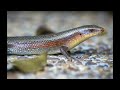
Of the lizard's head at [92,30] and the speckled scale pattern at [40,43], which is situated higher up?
the lizard's head at [92,30]

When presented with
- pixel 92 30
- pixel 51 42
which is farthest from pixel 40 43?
pixel 92 30

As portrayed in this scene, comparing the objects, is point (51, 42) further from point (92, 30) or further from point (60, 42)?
point (92, 30)

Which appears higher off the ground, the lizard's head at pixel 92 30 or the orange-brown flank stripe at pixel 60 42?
the lizard's head at pixel 92 30

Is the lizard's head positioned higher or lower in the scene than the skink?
higher

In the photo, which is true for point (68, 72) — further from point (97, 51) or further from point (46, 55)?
point (97, 51)

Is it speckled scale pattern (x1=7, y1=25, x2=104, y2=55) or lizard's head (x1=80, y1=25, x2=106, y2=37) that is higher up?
lizard's head (x1=80, y1=25, x2=106, y2=37)

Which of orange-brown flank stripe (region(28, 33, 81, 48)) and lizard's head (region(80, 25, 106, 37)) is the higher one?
lizard's head (region(80, 25, 106, 37))
